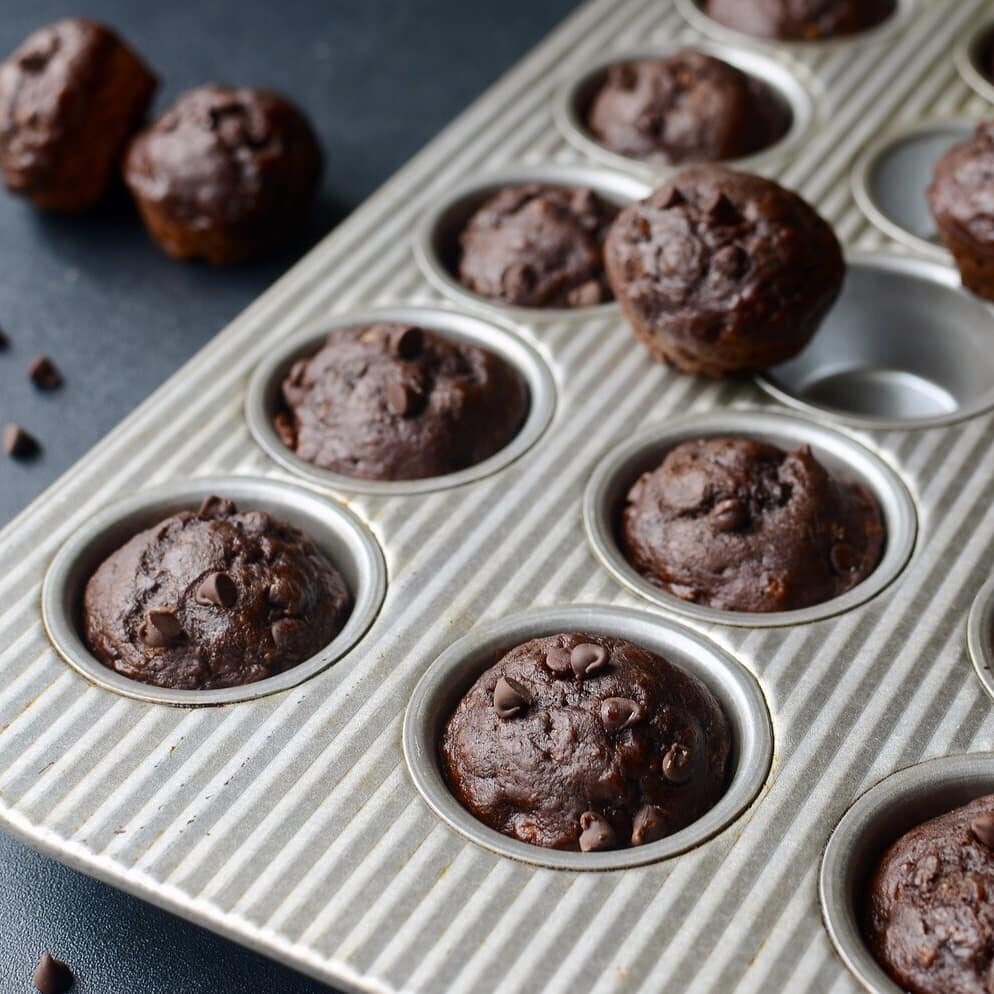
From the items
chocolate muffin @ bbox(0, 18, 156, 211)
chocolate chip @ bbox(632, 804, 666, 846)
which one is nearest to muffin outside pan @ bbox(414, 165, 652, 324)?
chocolate muffin @ bbox(0, 18, 156, 211)

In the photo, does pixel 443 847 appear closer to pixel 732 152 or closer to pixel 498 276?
pixel 498 276

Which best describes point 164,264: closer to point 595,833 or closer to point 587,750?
point 587,750

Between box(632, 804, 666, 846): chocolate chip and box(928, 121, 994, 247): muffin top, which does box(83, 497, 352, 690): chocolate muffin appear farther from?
box(928, 121, 994, 247): muffin top

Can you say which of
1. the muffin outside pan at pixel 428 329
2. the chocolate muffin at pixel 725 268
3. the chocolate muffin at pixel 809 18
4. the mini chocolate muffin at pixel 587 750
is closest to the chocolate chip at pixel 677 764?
the mini chocolate muffin at pixel 587 750

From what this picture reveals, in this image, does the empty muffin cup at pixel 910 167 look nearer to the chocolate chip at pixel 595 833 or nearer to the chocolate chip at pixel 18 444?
the chocolate chip at pixel 595 833

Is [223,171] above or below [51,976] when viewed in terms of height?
above

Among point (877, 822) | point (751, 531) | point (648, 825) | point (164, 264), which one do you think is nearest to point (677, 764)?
point (648, 825)

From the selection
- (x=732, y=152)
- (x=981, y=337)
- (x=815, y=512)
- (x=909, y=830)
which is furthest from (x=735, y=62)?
(x=909, y=830)
